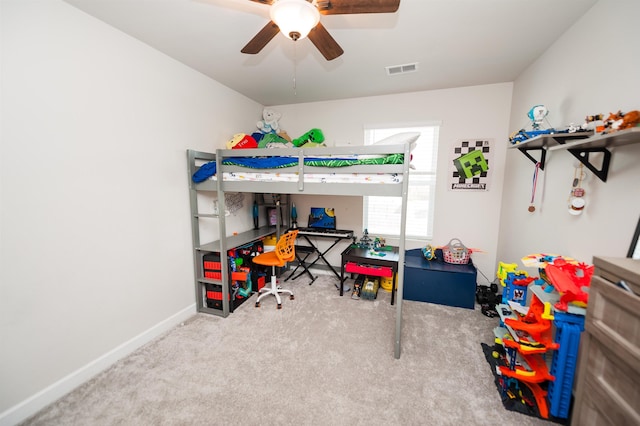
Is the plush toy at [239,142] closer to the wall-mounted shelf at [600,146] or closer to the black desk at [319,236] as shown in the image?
the black desk at [319,236]

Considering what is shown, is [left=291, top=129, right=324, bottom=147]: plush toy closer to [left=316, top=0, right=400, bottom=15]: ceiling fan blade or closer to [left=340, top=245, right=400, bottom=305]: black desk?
[left=316, top=0, right=400, bottom=15]: ceiling fan blade

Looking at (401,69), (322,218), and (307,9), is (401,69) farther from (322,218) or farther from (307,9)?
(322,218)

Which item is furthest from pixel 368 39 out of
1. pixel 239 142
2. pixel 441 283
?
pixel 441 283

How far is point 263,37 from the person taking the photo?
147cm

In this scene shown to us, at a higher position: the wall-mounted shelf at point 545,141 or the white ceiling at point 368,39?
the white ceiling at point 368,39

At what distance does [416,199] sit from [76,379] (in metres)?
3.61

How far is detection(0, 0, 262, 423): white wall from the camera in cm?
138

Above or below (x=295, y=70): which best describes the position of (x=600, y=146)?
below

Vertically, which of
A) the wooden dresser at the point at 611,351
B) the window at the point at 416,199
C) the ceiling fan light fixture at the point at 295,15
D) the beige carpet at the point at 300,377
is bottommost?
the beige carpet at the point at 300,377

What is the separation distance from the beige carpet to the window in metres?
1.20

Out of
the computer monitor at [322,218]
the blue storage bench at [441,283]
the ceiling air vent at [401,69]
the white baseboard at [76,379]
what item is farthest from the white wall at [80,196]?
the blue storage bench at [441,283]

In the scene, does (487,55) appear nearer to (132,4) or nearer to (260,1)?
(260,1)

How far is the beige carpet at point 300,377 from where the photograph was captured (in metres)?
1.45

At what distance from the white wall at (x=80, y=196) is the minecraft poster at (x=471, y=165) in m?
3.10
